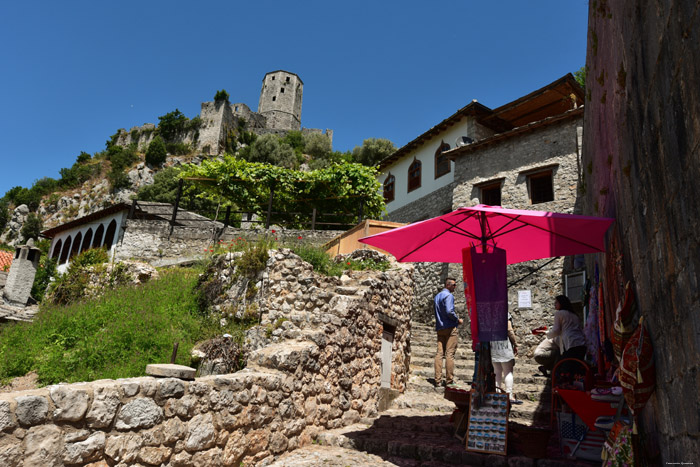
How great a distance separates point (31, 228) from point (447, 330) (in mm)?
46767

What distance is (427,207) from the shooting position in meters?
18.1

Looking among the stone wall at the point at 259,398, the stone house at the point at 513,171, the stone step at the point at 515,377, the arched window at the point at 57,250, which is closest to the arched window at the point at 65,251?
the arched window at the point at 57,250

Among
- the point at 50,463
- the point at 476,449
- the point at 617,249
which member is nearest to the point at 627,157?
the point at 617,249

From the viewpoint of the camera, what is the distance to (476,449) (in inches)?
173

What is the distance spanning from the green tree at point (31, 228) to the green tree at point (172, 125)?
599 inches

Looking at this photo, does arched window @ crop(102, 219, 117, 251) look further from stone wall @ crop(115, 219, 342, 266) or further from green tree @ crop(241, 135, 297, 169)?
A: green tree @ crop(241, 135, 297, 169)

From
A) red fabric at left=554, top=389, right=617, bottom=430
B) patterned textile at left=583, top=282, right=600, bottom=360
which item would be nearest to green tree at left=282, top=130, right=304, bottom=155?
patterned textile at left=583, top=282, right=600, bottom=360

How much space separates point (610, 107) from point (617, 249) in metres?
1.27

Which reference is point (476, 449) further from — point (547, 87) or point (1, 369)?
point (547, 87)

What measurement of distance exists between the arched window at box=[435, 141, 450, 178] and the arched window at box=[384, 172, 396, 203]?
3.32 meters

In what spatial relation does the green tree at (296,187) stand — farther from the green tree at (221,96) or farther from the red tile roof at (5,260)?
the green tree at (221,96)

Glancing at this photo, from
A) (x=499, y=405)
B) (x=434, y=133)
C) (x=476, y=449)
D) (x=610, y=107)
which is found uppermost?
(x=434, y=133)

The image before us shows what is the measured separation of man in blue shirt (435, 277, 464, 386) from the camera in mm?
7340

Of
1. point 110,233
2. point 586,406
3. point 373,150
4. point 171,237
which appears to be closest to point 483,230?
point 586,406
